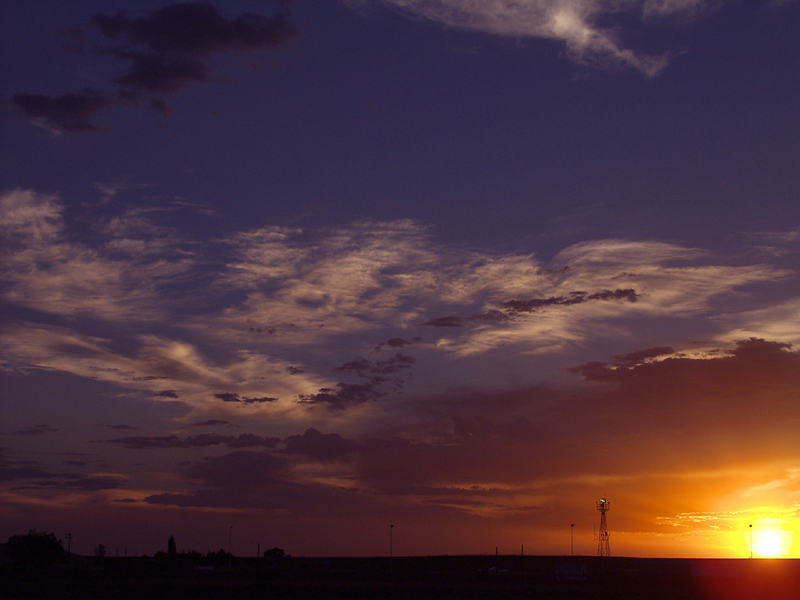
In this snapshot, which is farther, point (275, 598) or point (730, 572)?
point (730, 572)

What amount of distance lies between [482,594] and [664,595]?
75.7 feet

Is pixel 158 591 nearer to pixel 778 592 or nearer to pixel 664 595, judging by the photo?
pixel 664 595

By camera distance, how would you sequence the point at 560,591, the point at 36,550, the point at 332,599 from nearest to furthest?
the point at 332,599 → the point at 560,591 → the point at 36,550

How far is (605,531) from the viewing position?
164 metres

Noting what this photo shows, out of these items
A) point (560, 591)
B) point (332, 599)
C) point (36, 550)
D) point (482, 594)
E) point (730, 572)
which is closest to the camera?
point (332, 599)

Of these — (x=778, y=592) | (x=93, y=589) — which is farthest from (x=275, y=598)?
(x=778, y=592)

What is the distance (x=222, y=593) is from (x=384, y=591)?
22.0m

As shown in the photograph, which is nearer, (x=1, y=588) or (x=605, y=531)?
(x=1, y=588)

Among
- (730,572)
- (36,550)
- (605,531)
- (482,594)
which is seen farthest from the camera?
(36,550)

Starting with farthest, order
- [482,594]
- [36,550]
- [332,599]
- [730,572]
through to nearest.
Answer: [36,550] < [730,572] < [482,594] < [332,599]

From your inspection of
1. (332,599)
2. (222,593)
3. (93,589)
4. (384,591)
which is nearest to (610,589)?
(384,591)

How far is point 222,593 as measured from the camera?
100875mm

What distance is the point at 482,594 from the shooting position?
98.1 metres

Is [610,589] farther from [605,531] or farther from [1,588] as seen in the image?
[1,588]
